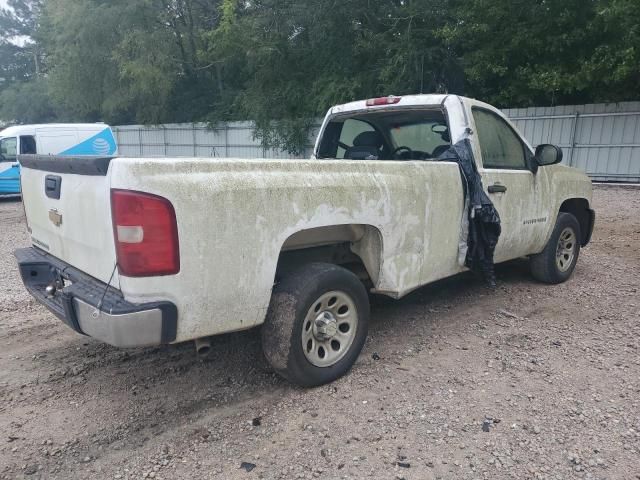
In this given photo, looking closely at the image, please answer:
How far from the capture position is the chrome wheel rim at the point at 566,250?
5.67 meters

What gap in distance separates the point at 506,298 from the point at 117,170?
4134 mm

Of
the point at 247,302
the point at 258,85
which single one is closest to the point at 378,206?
the point at 247,302

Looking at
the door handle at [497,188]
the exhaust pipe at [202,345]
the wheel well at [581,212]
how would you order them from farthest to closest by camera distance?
1. the wheel well at [581,212]
2. the door handle at [497,188]
3. the exhaust pipe at [202,345]

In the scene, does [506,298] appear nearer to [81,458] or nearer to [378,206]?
[378,206]

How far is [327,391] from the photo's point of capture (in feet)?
10.8

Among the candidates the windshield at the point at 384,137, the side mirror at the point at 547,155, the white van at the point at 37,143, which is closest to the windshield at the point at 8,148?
the white van at the point at 37,143

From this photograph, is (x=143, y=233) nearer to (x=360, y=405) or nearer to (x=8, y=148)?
(x=360, y=405)

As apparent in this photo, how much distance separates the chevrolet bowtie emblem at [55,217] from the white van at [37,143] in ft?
39.7

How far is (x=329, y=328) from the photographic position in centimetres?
332

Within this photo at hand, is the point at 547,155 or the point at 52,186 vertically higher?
the point at 547,155

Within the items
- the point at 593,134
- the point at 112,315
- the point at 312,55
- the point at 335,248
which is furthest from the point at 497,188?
the point at 312,55

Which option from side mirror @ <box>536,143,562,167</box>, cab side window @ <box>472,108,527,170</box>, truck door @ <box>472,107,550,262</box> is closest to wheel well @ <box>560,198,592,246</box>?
truck door @ <box>472,107,550,262</box>

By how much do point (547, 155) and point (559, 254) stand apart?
4.46 feet

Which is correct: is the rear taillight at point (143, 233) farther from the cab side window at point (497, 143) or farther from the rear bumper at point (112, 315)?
the cab side window at point (497, 143)
